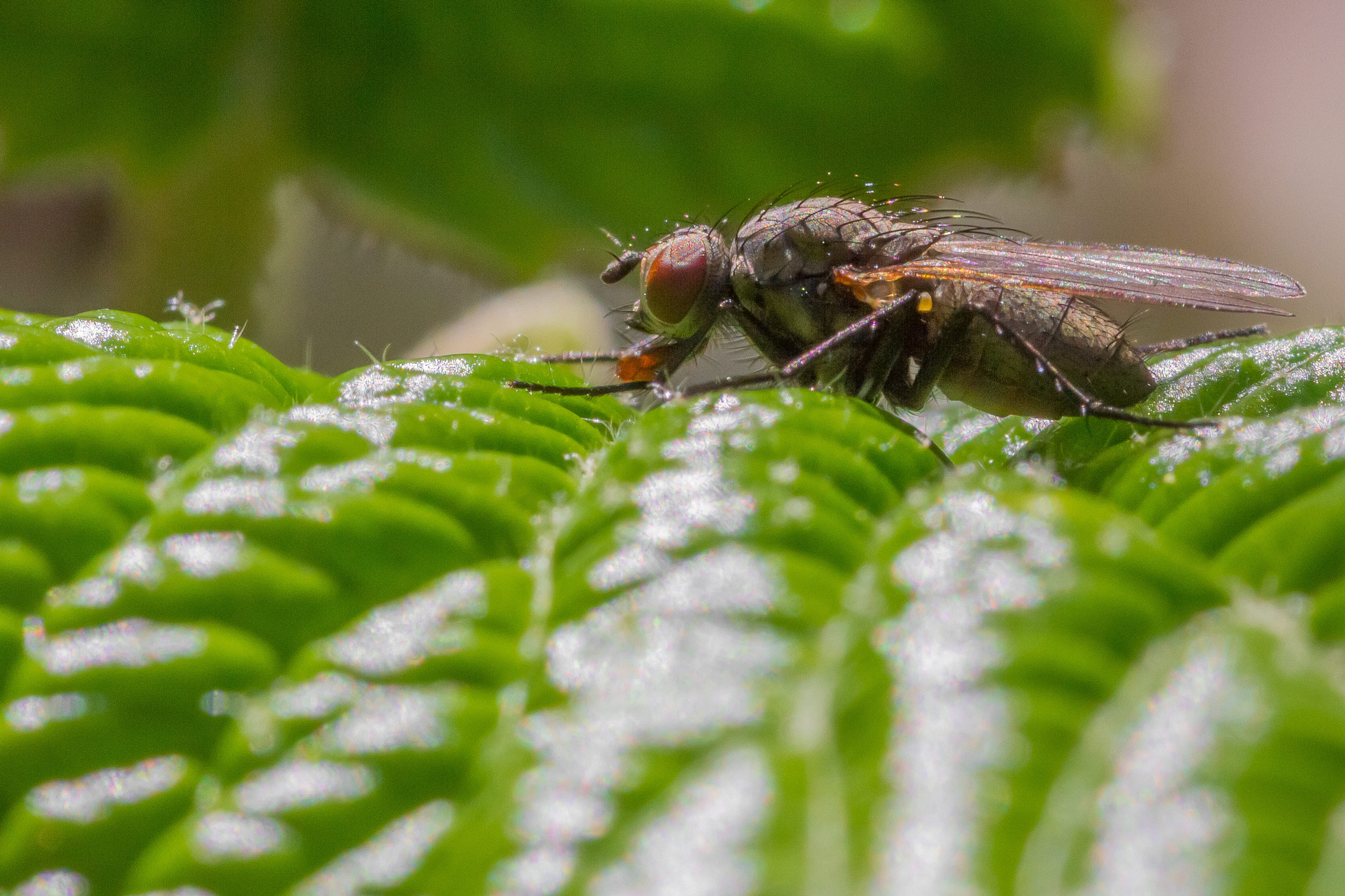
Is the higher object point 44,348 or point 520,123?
point 520,123

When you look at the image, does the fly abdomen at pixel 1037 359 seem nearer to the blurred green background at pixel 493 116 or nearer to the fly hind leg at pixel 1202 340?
the fly hind leg at pixel 1202 340

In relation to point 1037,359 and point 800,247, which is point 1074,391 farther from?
point 800,247

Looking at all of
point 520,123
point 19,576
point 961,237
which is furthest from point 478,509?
point 520,123

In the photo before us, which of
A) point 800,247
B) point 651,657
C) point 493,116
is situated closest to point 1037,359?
point 800,247

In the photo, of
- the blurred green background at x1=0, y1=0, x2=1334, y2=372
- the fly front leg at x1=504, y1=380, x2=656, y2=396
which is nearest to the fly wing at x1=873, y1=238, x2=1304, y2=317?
the fly front leg at x1=504, y1=380, x2=656, y2=396

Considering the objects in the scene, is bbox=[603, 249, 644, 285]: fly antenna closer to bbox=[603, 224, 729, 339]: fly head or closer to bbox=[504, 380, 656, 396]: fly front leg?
bbox=[603, 224, 729, 339]: fly head

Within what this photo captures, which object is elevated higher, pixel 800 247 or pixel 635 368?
pixel 800 247

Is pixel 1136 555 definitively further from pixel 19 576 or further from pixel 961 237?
pixel 961 237
